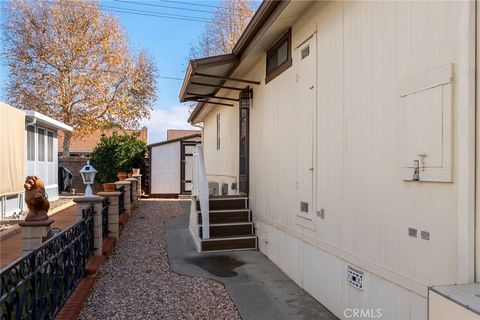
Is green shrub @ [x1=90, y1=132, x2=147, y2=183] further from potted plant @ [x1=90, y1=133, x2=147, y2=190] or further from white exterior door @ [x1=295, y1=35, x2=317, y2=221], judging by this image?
white exterior door @ [x1=295, y1=35, x2=317, y2=221]

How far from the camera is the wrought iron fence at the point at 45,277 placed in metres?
2.49

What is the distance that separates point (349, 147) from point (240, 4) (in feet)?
63.0

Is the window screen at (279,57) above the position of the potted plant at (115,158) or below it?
above

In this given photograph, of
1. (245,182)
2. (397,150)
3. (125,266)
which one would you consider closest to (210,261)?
(125,266)

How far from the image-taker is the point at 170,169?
17.3m

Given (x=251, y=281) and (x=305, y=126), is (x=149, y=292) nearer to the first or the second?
(x=251, y=281)

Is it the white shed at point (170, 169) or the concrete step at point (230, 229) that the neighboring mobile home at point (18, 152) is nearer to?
the white shed at point (170, 169)

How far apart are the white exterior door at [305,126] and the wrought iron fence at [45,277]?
2.63 metres

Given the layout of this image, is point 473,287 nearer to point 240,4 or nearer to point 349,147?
point 349,147

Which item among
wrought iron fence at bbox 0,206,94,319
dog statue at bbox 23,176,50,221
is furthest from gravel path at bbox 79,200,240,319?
dog statue at bbox 23,176,50,221

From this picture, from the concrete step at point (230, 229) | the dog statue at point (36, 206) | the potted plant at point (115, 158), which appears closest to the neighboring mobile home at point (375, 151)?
the concrete step at point (230, 229)

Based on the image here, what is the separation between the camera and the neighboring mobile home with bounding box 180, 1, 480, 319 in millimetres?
2271

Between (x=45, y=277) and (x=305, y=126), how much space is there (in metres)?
3.13

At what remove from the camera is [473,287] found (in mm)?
2070
